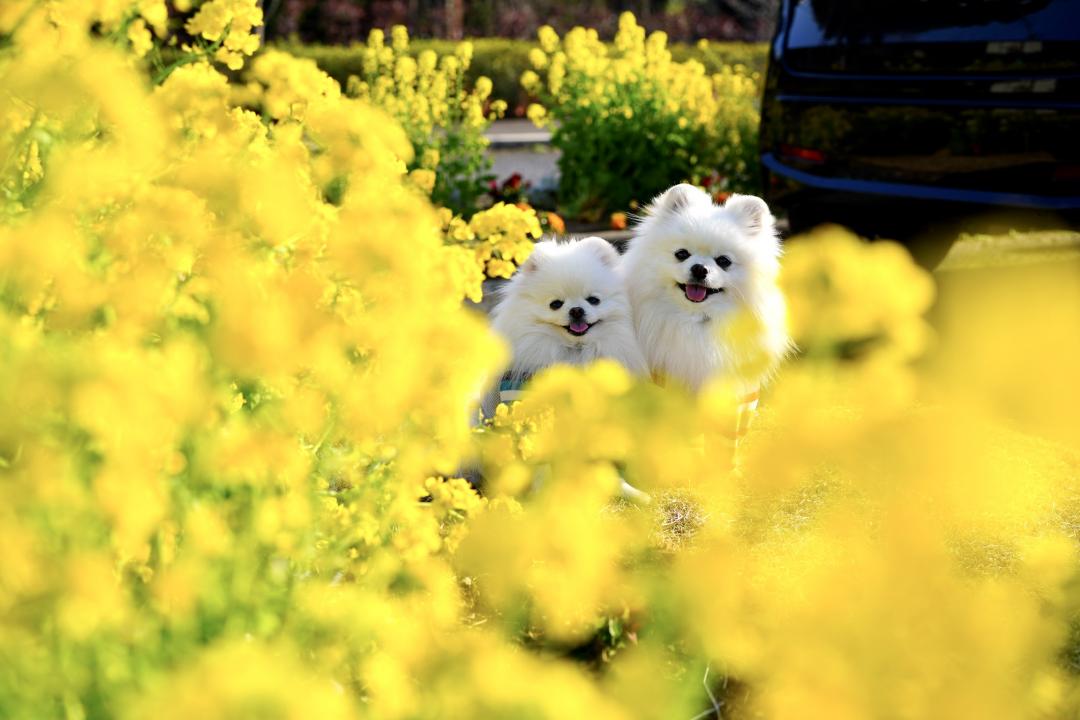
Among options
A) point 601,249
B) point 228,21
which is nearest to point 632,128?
point 601,249

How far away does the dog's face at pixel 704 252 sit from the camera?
3367mm

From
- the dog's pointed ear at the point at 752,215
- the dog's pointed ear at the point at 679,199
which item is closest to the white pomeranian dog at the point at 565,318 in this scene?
the dog's pointed ear at the point at 679,199

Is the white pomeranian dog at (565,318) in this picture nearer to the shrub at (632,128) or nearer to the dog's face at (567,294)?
the dog's face at (567,294)

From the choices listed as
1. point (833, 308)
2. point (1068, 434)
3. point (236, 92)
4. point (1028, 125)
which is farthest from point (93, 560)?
point (1028, 125)

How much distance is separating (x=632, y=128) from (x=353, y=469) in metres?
5.38

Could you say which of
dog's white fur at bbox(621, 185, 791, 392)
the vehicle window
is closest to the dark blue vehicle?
the vehicle window

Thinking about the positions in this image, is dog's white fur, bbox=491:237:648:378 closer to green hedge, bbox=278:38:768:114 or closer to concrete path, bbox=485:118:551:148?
concrete path, bbox=485:118:551:148

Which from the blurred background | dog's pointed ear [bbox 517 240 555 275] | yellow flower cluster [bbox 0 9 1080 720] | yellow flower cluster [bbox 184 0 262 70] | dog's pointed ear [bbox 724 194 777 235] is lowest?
the blurred background

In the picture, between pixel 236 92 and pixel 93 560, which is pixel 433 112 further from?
pixel 93 560

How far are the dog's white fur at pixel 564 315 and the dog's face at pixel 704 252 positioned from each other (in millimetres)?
159

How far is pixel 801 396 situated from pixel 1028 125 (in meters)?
3.43

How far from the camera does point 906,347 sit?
146cm

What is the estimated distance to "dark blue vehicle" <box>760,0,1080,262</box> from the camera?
4.10 meters

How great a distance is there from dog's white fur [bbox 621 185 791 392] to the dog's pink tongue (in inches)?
0.8
